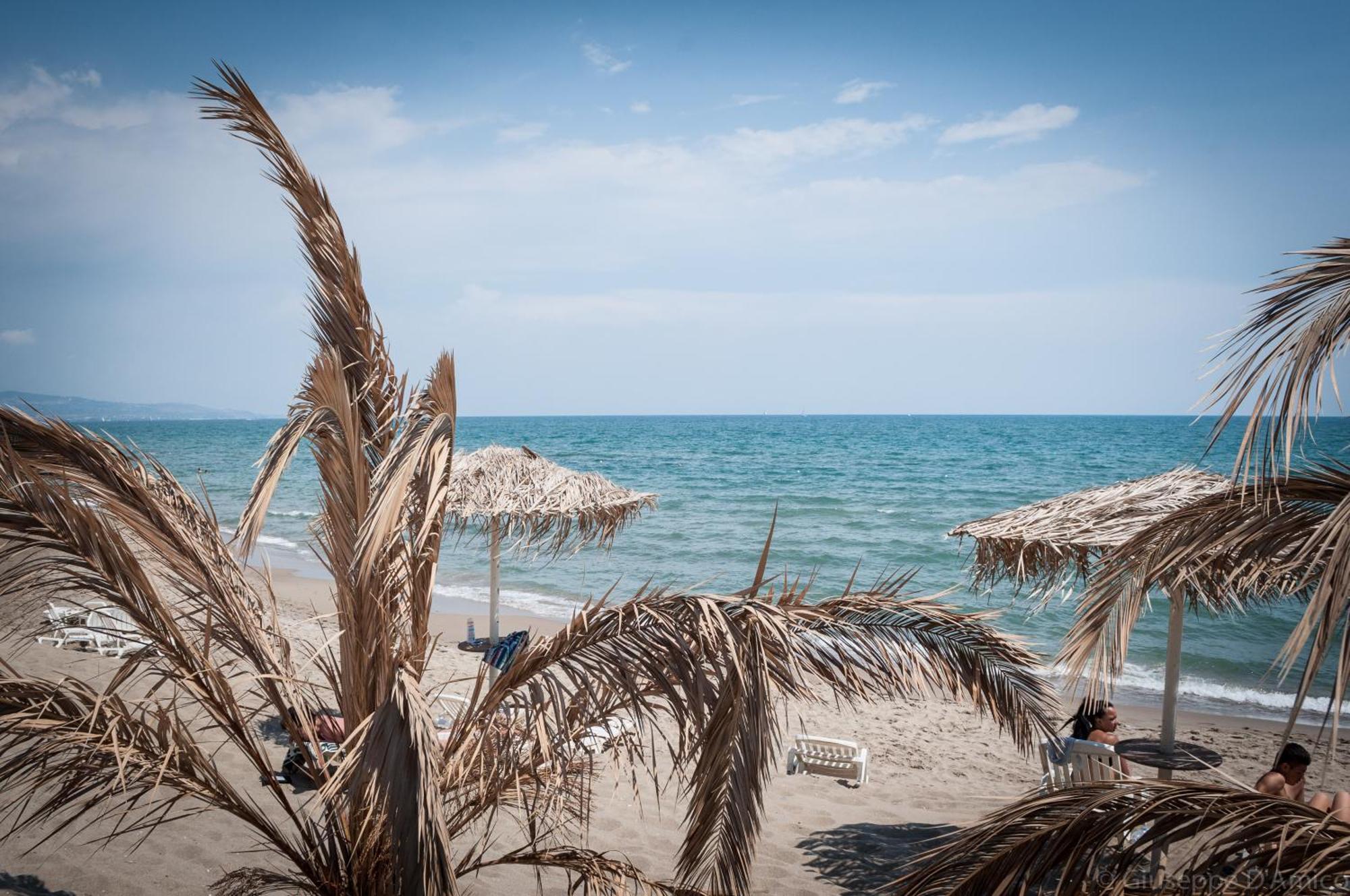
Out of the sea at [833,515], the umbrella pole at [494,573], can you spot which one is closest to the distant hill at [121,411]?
the sea at [833,515]

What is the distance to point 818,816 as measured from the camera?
19.6 ft

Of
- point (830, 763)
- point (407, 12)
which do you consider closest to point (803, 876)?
point (830, 763)

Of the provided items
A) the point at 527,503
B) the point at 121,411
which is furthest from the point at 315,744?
the point at 121,411

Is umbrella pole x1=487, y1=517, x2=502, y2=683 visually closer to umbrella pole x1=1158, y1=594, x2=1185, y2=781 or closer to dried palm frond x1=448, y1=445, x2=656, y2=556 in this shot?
dried palm frond x1=448, y1=445, x2=656, y2=556

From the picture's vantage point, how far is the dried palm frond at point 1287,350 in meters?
2.29

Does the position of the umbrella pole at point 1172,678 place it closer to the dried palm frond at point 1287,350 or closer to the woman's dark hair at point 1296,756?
the woman's dark hair at point 1296,756

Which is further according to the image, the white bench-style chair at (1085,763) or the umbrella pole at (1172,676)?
the umbrella pole at (1172,676)

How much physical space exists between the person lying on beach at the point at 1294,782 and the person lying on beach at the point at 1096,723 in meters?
1.24

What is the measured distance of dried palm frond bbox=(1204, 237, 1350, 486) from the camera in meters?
2.29

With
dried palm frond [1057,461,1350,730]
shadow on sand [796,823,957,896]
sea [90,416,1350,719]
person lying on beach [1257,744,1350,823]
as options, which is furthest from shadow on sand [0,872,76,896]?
person lying on beach [1257,744,1350,823]

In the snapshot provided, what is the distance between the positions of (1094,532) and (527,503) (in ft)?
19.5

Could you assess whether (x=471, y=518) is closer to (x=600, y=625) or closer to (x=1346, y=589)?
(x=600, y=625)

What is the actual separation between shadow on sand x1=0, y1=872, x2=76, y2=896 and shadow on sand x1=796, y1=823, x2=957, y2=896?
4.19m

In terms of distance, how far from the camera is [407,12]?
2947 cm
